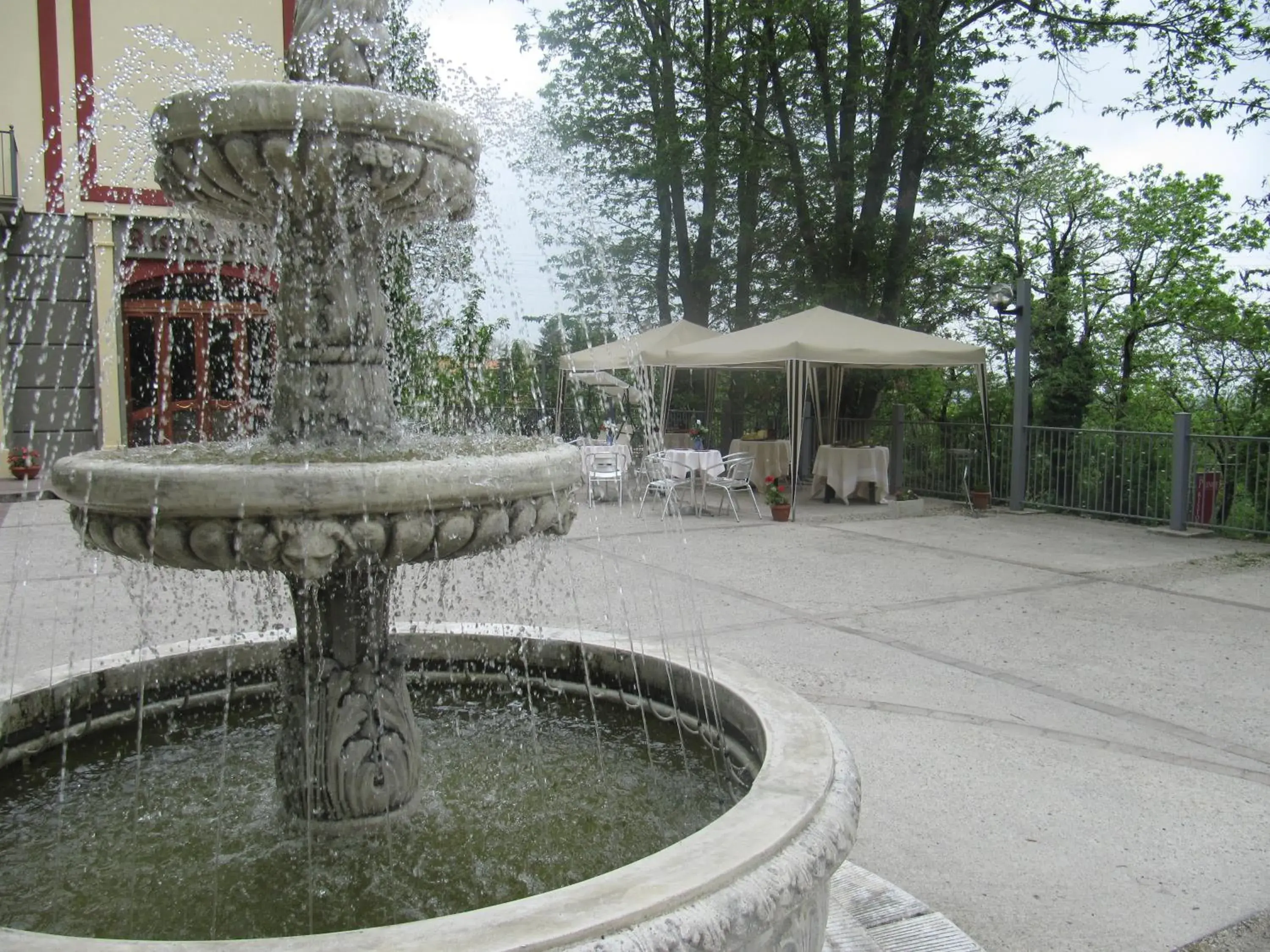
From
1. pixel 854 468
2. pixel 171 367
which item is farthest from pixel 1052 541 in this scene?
pixel 171 367

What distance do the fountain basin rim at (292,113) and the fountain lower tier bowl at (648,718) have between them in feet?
5.12

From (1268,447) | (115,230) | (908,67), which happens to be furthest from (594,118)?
(1268,447)

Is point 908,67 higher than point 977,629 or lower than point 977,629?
higher

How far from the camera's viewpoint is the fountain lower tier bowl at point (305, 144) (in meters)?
2.36

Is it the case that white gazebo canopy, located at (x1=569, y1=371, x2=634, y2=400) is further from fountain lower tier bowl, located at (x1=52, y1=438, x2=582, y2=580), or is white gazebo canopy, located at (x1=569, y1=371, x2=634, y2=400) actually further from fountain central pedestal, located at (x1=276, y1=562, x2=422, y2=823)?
fountain lower tier bowl, located at (x1=52, y1=438, x2=582, y2=580)

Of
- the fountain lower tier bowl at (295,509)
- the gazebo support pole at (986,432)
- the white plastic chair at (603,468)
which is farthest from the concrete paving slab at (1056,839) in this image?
the gazebo support pole at (986,432)

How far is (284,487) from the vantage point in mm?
2072

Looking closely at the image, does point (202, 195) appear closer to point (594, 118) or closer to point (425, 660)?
point (425, 660)

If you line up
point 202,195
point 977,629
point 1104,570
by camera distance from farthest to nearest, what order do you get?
point 1104,570 → point 977,629 → point 202,195

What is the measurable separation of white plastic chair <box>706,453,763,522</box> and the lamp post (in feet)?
12.1

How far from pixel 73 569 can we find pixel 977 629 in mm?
7694

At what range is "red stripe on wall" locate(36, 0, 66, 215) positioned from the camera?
49.6 feet

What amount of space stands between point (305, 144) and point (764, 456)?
12.9m

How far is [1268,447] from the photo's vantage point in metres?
11.3
